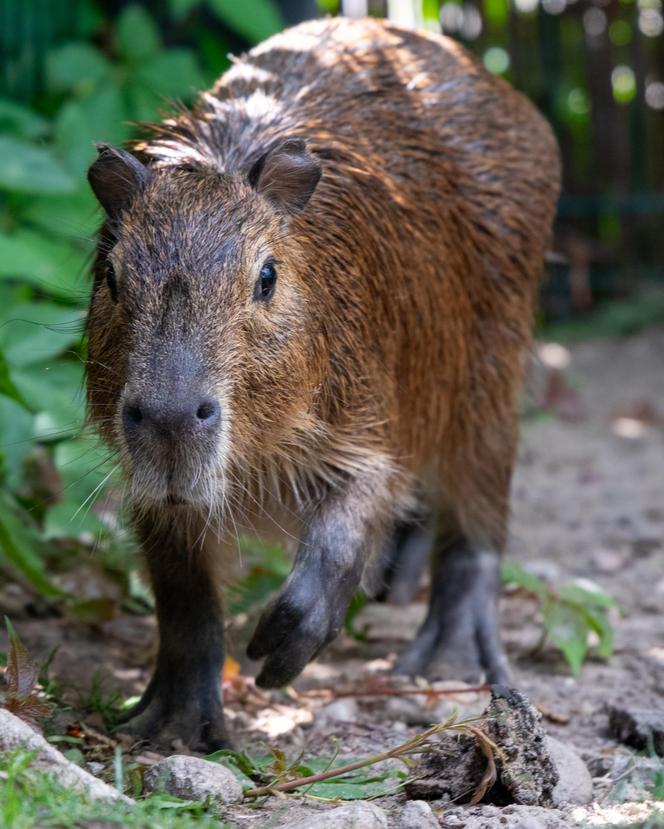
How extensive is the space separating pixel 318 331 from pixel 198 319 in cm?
53

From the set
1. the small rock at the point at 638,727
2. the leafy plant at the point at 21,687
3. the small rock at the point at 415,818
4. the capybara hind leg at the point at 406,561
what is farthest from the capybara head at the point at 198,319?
the capybara hind leg at the point at 406,561

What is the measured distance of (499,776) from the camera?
124 inches

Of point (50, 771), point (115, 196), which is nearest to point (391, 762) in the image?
point (50, 771)

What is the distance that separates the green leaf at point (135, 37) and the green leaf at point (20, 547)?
2.93 meters

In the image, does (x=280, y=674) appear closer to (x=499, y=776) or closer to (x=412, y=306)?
(x=499, y=776)

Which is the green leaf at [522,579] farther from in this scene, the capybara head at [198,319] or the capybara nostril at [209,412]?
the capybara nostril at [209,412]

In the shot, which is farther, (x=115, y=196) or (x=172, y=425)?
(x=115, y=196)

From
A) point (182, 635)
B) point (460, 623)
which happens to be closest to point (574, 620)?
point (460, 623)

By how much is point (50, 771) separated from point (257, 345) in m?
1.17

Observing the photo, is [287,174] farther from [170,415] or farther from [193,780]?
[193,780]

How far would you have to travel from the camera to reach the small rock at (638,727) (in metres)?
3.63

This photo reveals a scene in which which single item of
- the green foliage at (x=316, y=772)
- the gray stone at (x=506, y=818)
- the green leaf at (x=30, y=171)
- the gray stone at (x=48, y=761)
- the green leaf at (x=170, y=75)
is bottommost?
the green foliage at (x=316, y=772)

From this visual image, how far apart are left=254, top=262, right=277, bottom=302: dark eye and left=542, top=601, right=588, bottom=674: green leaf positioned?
1724 mm

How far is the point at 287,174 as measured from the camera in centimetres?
355
